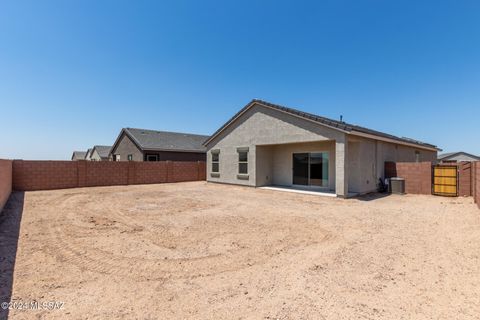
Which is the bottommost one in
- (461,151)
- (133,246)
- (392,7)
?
(133,246)

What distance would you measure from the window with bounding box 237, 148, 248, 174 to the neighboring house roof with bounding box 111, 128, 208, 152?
924 centimetres

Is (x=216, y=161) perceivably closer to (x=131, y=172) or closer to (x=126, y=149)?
(x=131, y=172)

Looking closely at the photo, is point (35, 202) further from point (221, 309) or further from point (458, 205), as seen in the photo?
point (458, 205)

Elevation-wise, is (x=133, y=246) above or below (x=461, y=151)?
below

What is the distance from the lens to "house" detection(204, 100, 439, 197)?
1196 cm

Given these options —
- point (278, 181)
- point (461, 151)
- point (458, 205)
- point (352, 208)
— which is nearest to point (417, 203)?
point (458, 205)

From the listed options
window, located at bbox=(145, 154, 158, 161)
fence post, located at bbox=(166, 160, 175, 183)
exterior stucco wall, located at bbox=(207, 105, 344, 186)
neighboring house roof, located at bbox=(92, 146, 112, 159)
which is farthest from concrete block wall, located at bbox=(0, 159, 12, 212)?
neighboring house roof, located at bbox=(92, 146, 112, 159)

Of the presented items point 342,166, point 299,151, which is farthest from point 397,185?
point 299,151

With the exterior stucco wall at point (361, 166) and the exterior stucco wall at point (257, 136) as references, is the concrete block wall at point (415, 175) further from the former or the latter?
the exterior stucco wall at point (257, 136)

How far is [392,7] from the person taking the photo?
422 inches

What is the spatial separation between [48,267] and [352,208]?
911 cm

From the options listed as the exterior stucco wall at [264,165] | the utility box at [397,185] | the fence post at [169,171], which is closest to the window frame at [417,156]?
the utility box at [397,185]

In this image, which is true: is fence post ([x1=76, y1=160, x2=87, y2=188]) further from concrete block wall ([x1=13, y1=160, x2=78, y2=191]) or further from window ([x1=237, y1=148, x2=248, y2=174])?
window ([x1=237, y1=148, x2=248, y2=174])

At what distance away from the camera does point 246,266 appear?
4.03 metres
